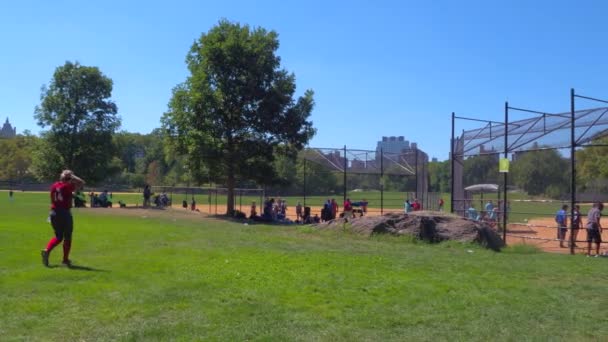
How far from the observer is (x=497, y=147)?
861 inches

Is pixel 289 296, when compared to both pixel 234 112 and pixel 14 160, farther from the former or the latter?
pixel 14 160

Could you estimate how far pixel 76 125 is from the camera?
50375 mm

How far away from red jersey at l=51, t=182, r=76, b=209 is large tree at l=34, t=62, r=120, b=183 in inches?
1636

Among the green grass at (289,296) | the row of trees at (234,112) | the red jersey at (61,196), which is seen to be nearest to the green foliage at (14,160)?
the row of trees at (234,112)

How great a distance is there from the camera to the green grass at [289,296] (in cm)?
652

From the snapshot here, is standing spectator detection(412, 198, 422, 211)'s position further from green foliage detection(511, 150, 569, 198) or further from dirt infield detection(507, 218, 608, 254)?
green foliage detection(511, 150, 569, 198)

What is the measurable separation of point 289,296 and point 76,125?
47.0 m

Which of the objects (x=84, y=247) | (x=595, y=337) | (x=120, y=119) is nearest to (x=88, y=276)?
(x=84, y=247)

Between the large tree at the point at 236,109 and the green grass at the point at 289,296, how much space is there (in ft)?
60.8

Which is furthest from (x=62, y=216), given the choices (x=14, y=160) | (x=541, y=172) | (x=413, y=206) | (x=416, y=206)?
(x=14, y=160)

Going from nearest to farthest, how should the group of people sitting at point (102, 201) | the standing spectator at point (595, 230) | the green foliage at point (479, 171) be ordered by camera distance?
the standing spectator at point (595, 230) → the group of people sitting at point (102, 201) → the green foliage at point (479, 171)

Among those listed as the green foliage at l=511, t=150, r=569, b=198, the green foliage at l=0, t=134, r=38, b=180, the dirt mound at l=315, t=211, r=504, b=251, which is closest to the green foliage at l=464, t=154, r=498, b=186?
the green foliage at l=511, t=150, r=569, b=198

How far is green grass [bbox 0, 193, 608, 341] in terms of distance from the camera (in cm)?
652

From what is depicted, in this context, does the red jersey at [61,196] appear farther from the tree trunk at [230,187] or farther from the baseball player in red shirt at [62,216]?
the tree trunk at [230,187]
